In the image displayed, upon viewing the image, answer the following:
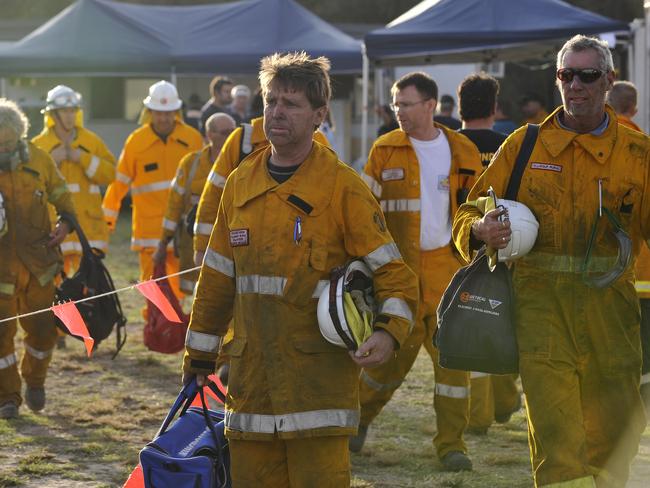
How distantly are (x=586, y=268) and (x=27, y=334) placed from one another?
15.9 feet

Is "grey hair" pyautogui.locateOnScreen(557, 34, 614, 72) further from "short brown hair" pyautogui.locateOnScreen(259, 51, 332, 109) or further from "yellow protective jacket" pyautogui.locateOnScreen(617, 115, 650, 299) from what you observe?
"yellow protective jacket" pyautogui.locateOnScreen(617, 115, 650, 299)

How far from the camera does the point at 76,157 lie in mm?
10922

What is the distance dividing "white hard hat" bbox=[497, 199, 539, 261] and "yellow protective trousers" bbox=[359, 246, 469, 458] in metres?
2.34

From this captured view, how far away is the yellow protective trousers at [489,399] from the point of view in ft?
26.0

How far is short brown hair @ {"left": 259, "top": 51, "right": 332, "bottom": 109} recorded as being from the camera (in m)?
4.36

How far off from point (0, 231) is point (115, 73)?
13.5 metres

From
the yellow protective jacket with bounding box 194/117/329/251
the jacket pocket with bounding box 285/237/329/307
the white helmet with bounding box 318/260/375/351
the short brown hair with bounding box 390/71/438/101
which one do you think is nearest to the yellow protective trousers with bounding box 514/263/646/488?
the white helmet with bounding box 318/260/375/351

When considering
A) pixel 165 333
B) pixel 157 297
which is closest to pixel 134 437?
pixel 157 297

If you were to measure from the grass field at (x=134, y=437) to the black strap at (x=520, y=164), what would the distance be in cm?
237

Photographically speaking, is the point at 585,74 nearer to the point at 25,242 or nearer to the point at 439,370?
the point at 439,370

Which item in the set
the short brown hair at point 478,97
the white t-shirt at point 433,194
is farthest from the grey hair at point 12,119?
the short brown hair at point 478,97

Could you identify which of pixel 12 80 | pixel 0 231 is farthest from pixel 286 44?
pixel 0 231

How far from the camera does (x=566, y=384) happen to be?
15.5ft

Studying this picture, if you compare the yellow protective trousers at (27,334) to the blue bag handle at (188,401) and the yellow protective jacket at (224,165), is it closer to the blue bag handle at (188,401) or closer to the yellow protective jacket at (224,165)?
the yellow protective jacket at (224,165)
